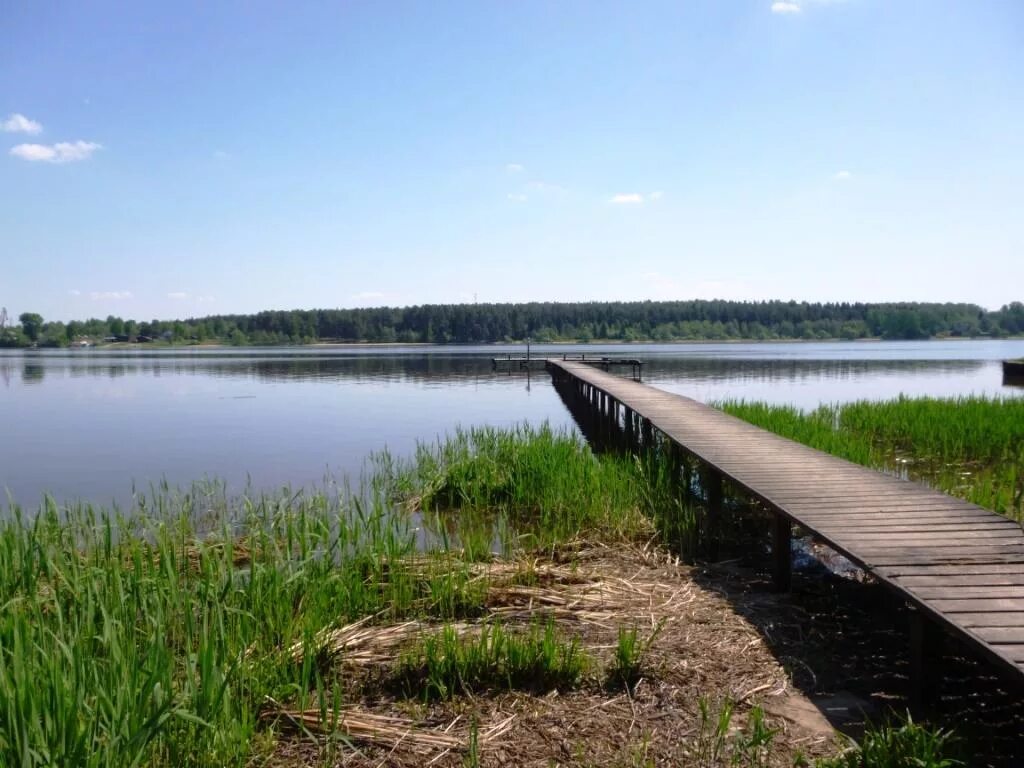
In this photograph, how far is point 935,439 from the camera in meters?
13.6

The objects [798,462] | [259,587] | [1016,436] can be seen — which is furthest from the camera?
[1016,436]

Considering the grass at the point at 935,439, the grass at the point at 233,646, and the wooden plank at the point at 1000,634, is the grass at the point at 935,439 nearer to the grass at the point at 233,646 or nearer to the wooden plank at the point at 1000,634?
the grass at the point at 233,646

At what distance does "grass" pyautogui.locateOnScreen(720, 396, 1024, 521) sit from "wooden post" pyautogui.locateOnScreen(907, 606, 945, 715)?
495 centimetres

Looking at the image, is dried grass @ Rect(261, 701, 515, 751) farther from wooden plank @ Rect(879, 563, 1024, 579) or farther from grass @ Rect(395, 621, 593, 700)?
wooden plank @ Rect(879, 563, 1024, 579)

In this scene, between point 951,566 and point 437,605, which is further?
point 437,605

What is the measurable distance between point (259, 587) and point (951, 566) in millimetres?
4164

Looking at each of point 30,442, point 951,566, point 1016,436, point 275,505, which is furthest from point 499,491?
point 30,442

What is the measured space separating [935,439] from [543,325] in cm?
13312

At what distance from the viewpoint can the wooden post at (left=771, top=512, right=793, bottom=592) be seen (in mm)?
6086

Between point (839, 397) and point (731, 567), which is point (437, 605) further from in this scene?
point (839, 397)

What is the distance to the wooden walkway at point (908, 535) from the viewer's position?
12.2ft

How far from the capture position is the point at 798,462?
8.31 meters

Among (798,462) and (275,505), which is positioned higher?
(798,462)

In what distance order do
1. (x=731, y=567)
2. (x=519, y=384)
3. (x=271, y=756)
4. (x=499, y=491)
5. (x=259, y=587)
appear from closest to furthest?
(x=271, y=756) < (x=259, y=587) < (x=731, y=567) < (x=499, y=491) < (x=519, y=384)
